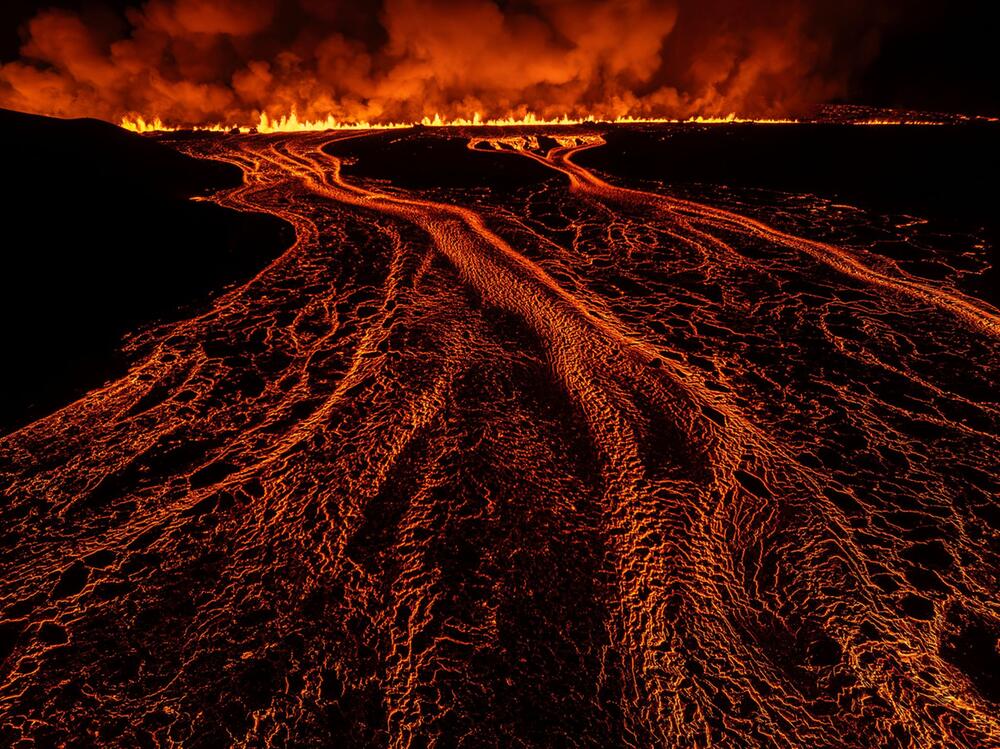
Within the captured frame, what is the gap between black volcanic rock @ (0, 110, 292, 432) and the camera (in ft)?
7.29

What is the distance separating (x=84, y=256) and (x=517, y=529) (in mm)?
3615

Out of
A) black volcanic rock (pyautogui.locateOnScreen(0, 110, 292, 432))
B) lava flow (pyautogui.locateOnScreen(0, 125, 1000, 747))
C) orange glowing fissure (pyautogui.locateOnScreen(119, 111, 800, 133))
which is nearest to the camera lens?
lava flow (pyautogui.locateOnScreen(0, 125, 1000, 747))

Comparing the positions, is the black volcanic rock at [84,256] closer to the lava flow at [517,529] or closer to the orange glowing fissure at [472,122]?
the lava flow at [517,529]

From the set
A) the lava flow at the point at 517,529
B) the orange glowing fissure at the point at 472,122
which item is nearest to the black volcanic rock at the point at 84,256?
the lava flow at the point at 517,529

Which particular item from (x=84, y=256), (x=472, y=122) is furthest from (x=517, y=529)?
(x=472, y=122)

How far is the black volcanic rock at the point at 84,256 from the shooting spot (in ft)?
7.29

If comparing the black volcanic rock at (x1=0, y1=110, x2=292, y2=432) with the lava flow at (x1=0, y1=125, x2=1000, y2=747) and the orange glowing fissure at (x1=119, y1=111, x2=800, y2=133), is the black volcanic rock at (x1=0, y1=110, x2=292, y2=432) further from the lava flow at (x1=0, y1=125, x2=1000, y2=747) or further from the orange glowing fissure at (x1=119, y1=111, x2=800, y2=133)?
the orange glowing fissure at (x1=119, y1=111, x2=800, y2=133)

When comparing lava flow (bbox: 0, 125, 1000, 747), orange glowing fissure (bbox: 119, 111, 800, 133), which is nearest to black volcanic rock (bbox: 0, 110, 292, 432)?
lava flow (bbox: 0, 125, 1000, 747)

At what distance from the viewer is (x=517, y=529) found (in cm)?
150

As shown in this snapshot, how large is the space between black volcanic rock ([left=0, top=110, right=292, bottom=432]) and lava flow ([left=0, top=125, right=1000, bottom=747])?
28cm

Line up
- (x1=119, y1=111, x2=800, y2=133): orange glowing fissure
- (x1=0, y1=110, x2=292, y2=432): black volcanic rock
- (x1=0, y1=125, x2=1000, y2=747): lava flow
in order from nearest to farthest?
(x1=0, y1=125, x2=1000, y2=747): lava flow → (x1=0, y1=110, x2=292, y2=432): black volcanic rock → (x1=119, y1=111, x2=800, y2=133): orange glowing fissure

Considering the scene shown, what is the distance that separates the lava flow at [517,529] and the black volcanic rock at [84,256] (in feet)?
0.93

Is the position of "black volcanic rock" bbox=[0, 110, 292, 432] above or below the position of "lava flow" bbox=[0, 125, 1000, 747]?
above

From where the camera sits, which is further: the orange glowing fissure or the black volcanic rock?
the orange glowing fissure
